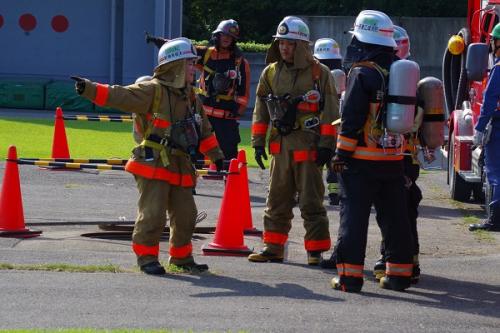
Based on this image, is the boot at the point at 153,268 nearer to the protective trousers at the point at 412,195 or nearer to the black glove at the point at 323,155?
the black glove at the point at 323,155

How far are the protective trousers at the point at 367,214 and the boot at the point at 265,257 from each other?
47.9 inches

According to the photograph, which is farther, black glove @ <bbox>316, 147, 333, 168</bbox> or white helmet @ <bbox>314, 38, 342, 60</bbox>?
white helmet @ <bbox>314, 38, 342, 60</bbox>

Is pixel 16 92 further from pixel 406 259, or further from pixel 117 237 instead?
pixel 406 259

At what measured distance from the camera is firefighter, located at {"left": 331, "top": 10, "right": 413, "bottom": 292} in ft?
28.8

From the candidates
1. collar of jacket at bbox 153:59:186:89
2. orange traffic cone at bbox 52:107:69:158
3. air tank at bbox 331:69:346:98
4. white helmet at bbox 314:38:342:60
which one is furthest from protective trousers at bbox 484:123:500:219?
orange traffic cone at bbox 52:107:69:158

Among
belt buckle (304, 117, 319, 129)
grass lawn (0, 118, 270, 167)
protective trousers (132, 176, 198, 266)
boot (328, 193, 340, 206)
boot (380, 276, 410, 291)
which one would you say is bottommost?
grass lawn (0, 118, 270, 167)

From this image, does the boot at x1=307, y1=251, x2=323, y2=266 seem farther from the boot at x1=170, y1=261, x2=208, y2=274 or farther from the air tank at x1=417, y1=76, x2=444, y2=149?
the air tank at x1=417, y1=76, x2=444, y2=149

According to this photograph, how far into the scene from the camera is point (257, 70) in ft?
99.6

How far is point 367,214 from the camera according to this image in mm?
8992

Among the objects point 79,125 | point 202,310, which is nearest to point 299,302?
point 202,310

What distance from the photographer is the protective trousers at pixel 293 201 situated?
10.0 m

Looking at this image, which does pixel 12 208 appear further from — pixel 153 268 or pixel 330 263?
pixel 330 263

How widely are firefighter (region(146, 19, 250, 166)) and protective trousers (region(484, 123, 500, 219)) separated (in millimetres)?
3886

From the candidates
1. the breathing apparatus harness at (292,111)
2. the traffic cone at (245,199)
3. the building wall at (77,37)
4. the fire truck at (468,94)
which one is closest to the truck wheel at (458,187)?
the fire truck at (468,94)
